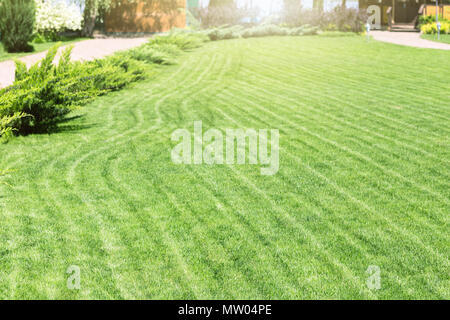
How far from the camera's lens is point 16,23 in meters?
17.1

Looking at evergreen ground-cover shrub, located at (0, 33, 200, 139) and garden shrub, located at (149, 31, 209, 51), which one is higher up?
garden shrub, located at (149, 31, 209, 51)

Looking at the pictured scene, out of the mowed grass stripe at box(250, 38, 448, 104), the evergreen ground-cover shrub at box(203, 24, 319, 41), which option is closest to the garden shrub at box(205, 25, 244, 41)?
the evergreen ground-cover shrub at box(203, 24, 319, 41)

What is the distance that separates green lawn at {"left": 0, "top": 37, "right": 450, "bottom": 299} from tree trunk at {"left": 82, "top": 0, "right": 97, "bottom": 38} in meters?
17.1

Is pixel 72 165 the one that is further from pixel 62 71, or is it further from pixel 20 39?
pixel 20 39

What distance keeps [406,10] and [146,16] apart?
15589 millimetres

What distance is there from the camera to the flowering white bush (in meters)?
21.8

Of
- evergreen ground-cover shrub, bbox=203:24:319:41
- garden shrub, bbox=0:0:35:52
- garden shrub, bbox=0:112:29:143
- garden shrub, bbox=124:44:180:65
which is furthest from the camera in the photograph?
evergreen ground-cover shrub, bbox=203:24:319:41

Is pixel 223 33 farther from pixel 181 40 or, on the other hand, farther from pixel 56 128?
pixel 56 128

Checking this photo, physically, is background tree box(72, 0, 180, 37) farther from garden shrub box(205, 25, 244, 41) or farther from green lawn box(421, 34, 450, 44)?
green lawn box(421, 34, 450, 44)

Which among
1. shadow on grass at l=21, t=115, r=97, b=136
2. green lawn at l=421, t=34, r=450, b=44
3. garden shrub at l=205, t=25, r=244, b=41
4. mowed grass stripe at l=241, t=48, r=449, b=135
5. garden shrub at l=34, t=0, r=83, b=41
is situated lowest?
shadow on grass at l=21, t=115, r=97, b=136

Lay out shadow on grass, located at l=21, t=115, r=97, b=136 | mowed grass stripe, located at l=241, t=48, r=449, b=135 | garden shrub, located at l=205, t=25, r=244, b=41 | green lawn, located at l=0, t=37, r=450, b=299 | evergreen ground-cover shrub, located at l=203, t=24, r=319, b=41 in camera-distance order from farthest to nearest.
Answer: evergreen ground-cover shrub, located at l=203, t=24, r=319, b=41
garden shrub, located at l=205, t=25, r=244, b=41
mowed grass stripe, located at l=241, t=48, r=449, b=135
shadow on grass, located at l=21, t=115, r=97, b=136
green lawn, located at l=0, t=37, r=450, b=299

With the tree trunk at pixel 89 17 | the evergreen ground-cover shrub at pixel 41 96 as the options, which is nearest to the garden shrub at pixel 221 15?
the tree trunk at pixel 89 17

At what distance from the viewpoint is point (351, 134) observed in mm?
6773

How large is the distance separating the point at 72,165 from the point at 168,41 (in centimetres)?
1279
